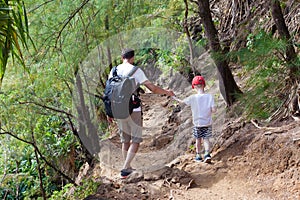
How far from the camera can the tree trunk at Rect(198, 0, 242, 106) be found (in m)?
5.92

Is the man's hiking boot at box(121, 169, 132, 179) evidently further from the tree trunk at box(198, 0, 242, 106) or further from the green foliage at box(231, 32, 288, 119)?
the tree trunk at box(198, 0, 242, 106)

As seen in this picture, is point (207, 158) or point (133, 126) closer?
point (133, 126)

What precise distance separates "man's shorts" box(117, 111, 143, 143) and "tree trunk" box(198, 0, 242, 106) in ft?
Result: 6.06

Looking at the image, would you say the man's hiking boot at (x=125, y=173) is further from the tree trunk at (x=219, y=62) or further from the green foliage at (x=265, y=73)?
the tree trunk at (x=219, y=62)

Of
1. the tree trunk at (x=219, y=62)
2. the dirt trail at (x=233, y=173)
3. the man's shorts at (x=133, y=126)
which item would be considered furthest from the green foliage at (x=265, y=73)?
the man's shorts at (x=133, y=126)

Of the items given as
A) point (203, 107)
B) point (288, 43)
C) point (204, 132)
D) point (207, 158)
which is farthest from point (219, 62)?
point (207, 158)

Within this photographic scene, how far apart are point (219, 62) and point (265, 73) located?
1526 millimetres

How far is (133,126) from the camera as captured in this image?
454 centimetres

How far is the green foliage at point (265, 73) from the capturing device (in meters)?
4.41

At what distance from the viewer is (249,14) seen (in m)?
7.38

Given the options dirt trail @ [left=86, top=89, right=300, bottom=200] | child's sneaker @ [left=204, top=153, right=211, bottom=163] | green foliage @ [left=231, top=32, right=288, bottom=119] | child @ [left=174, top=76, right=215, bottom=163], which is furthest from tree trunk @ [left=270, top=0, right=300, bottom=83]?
child's sneaker @ [left=204, top=153, right=211, bottom=163]

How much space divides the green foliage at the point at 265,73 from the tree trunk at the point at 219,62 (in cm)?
72

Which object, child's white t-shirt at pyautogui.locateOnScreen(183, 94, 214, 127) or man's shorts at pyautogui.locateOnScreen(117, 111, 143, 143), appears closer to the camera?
man's shorts at pyautogui.locateOnScreen(117, 111, 143, 143)

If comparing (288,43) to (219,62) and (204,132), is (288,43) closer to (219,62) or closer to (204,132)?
(204,132)
